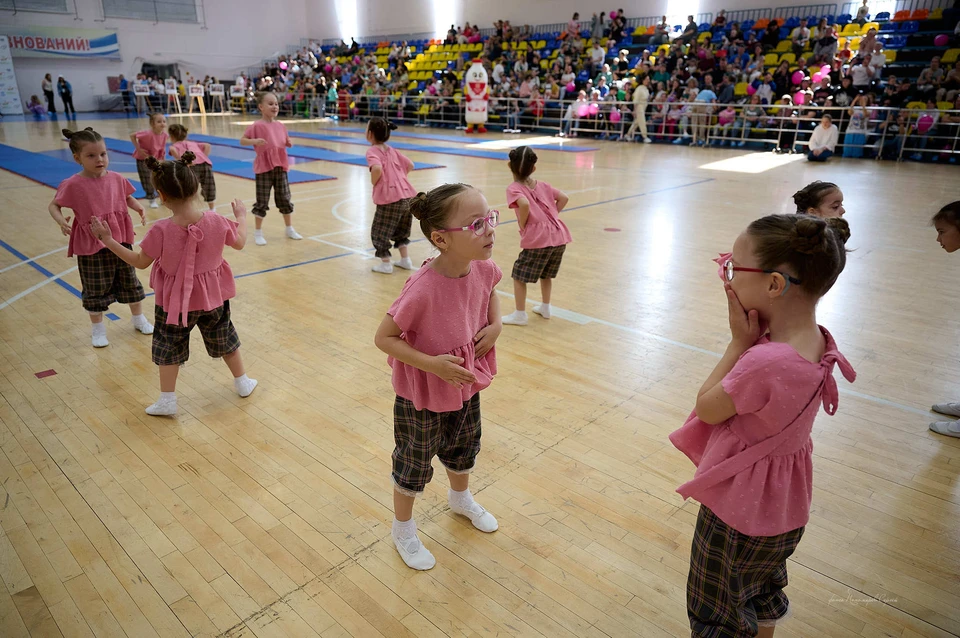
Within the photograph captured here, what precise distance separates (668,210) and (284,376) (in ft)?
19.9

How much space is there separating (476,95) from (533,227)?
50.3ft

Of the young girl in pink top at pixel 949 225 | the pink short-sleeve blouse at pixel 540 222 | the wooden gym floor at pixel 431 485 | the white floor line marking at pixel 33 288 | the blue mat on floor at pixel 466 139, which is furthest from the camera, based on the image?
the blue mat on floor at pixel 466 139

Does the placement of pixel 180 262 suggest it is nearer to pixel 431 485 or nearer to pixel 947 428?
pixel 431 485

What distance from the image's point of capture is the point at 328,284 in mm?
5293

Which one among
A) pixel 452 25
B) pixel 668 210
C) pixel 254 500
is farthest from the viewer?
pixel 452 25

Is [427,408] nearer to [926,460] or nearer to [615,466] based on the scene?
[615,466]

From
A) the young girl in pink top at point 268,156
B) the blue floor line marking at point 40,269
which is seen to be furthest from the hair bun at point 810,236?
the young girl in pink top at point 268,156

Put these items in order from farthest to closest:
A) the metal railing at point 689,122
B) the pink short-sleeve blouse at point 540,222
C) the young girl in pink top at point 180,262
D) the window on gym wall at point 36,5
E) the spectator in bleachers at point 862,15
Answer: the window on gym wall at point 36,5
the spectator in bleachers at point 862,15
the metal railing at point 689,122
the pink short-sleeve blouse at point 540,222
the young girl in pink top at point 180,262

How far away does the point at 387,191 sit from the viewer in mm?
5266

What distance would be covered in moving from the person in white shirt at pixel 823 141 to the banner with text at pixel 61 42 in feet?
85.5

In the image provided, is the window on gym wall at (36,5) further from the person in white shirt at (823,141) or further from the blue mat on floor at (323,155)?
the person in white shirt at (823,141)

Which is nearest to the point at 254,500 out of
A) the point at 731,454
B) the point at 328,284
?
the point at 731,454

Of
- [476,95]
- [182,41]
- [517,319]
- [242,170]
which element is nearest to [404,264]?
[517,319]

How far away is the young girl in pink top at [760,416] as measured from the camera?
55.7 inches
